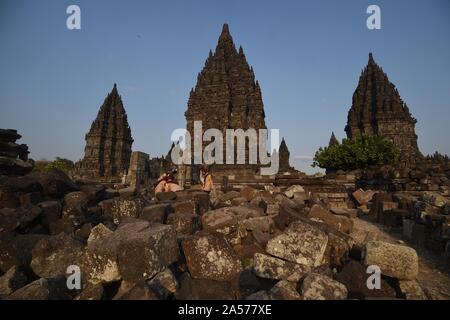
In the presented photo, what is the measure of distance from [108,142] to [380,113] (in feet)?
118

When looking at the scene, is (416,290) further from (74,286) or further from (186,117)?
(186,117)

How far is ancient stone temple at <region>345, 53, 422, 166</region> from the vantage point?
2806cm

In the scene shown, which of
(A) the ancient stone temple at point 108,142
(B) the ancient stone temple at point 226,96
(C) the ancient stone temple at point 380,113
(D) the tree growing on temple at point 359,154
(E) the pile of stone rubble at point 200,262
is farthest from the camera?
(A) the ancient stone temple at point 108,142

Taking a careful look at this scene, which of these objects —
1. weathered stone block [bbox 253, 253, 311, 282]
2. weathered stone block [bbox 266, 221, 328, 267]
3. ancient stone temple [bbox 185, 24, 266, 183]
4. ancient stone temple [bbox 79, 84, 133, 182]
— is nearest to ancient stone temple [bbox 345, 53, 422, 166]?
ancient stone temple [bbox 185, 24, 266, 183]

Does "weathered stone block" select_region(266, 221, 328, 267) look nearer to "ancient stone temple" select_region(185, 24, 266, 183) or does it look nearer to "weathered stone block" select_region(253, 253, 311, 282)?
"weathered stone block" select_region(253, 253, 311, 282)

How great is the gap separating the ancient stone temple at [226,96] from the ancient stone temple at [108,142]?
50.4 ft

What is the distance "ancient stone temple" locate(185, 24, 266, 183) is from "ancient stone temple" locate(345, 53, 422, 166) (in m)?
13.5

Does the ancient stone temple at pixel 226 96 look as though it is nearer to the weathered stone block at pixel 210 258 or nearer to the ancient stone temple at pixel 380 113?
the ancient stone temple at pixel 380 113

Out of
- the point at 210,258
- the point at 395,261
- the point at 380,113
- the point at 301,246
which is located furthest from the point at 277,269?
the point at 380,113

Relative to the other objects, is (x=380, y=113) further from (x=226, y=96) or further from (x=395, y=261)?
(x=395, y=261)

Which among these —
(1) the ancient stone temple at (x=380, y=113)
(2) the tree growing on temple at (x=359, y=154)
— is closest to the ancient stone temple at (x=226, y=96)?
(2) the tree growing on temple at (x=359, y=154)

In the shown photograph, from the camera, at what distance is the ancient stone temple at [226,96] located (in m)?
25.5

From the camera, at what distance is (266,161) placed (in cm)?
2595
